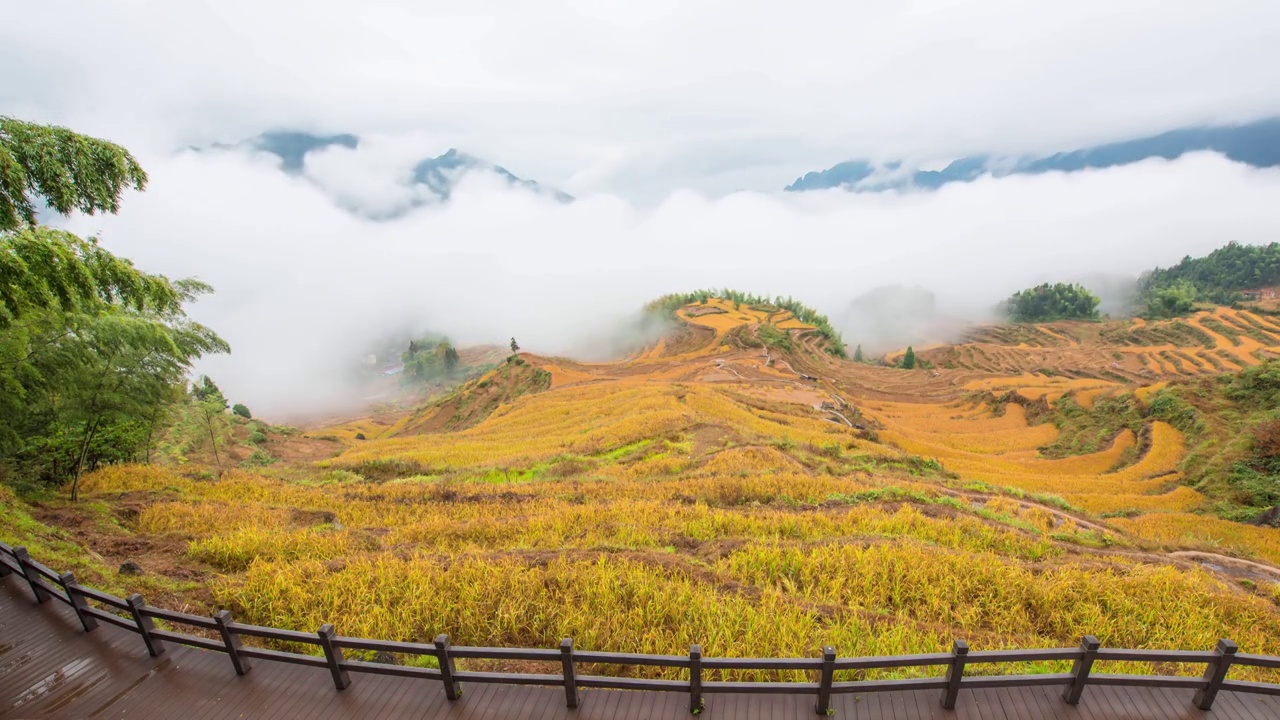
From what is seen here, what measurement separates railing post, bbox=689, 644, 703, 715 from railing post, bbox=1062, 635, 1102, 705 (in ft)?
13.7

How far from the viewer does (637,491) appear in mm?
15102

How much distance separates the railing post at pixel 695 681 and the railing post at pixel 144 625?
6.98 metres

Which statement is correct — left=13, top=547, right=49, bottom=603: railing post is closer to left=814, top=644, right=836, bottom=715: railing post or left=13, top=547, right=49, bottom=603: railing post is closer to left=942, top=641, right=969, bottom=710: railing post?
left=814, top=644, right=836, bottom=715: railing post

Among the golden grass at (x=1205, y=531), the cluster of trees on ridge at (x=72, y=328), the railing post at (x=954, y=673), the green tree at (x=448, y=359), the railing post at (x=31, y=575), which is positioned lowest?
the golden grass at (x=1205, y=531)

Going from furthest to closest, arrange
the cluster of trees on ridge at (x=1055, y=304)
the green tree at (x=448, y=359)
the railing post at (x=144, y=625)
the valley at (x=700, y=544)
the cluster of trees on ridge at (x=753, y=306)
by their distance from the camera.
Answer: the green tree at (x=448, y=359), the cluster of trees on ridge at (x=1055, y=304), the cluster of trees on ridge at (x=753, y=306), the valley at (x=700, y=544), the railing post at (x=144, y=625)

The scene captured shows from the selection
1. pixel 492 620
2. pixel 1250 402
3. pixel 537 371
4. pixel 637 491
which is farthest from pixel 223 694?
pixel 537 371

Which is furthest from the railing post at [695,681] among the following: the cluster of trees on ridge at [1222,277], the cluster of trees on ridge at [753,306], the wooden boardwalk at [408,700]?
the cluster of trees on ridge at [1222,277]

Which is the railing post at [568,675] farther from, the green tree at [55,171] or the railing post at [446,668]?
the green tree at [55,171]

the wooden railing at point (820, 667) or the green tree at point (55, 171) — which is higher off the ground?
the green tree at point (55, 171)

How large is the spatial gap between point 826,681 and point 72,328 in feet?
59.6

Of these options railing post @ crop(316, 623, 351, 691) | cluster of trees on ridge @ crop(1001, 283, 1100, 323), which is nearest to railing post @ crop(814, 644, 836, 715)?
railing post @ crop(316, 623, 351, 691)

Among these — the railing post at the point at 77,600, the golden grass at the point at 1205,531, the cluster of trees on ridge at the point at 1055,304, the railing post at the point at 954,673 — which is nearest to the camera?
the railing post at the point at 954,673

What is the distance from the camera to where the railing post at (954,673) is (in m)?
5.22

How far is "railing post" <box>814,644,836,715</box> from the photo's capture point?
201 inches
